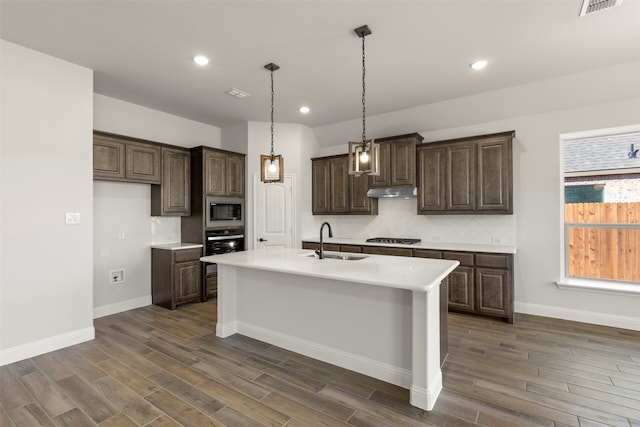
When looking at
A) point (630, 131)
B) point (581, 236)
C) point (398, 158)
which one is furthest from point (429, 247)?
point (630, 131)

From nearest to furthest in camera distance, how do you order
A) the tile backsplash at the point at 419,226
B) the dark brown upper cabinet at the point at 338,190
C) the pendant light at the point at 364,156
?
1. the pendant light at the point at 364,156
2. the tile backsplash at the point at 419,226
3. the dark brown upper cabinet at the point at 338,190

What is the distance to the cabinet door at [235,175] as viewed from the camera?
5.19 m

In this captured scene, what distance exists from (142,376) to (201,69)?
311cm

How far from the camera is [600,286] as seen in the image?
12.3ft

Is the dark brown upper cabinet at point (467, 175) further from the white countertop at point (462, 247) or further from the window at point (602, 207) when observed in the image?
the window at point (602, 207)

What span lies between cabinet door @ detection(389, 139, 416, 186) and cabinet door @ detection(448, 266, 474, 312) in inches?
56.9

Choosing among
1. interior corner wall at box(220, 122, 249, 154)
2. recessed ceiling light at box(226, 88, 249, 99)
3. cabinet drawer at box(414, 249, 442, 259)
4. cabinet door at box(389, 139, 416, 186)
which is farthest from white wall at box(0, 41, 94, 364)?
cabinet drawer at box(414, 249, 442, 259)

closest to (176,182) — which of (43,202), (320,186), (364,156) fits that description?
(43,202)

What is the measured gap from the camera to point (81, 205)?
3.39 meters

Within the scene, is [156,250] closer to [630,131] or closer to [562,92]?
[562,92]

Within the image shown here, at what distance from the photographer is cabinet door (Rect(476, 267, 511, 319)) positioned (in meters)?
3.82

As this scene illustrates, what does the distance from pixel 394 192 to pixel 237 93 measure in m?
2.80

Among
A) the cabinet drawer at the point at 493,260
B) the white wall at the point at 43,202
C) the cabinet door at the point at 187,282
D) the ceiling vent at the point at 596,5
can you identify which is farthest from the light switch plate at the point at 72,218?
the ceiling vent at the point at 596,5

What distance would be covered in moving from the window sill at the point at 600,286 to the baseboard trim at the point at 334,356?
287 centimetres
